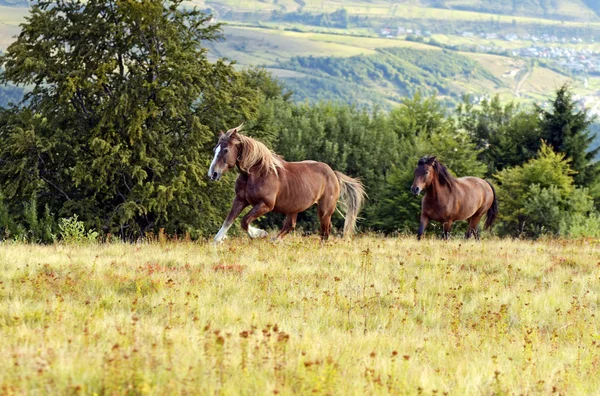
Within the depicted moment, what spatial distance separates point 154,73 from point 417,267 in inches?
878

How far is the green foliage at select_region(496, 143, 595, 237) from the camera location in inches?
1887

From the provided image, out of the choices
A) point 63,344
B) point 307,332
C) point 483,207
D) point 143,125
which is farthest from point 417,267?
point 143,125

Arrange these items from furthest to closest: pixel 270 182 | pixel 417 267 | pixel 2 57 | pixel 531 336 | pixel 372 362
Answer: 1. pixel 2 57
2. pixel 270 182
3. pixel 417 267
4. pixel 531 336
5. pixel 372 362

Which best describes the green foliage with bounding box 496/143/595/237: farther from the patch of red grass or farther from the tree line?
the patch of red grass

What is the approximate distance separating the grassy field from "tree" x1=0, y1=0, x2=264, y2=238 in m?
16.6

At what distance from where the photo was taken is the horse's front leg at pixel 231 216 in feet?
50.0

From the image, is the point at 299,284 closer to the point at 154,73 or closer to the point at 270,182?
the point at 270,182

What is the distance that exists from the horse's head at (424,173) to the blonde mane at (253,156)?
5.28 metres

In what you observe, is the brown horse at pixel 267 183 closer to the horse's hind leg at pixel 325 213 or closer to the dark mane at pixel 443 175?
the horse's hind leg at pixel 325 213

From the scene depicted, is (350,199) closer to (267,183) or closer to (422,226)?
(422,226)

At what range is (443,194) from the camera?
819 inches

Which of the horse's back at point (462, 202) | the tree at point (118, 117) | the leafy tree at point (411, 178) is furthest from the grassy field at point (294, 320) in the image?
the leafy tree at point (411, 178)

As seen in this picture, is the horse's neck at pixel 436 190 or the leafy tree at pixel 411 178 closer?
the horse's neck at pixel 436 190

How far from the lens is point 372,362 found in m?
6.82
